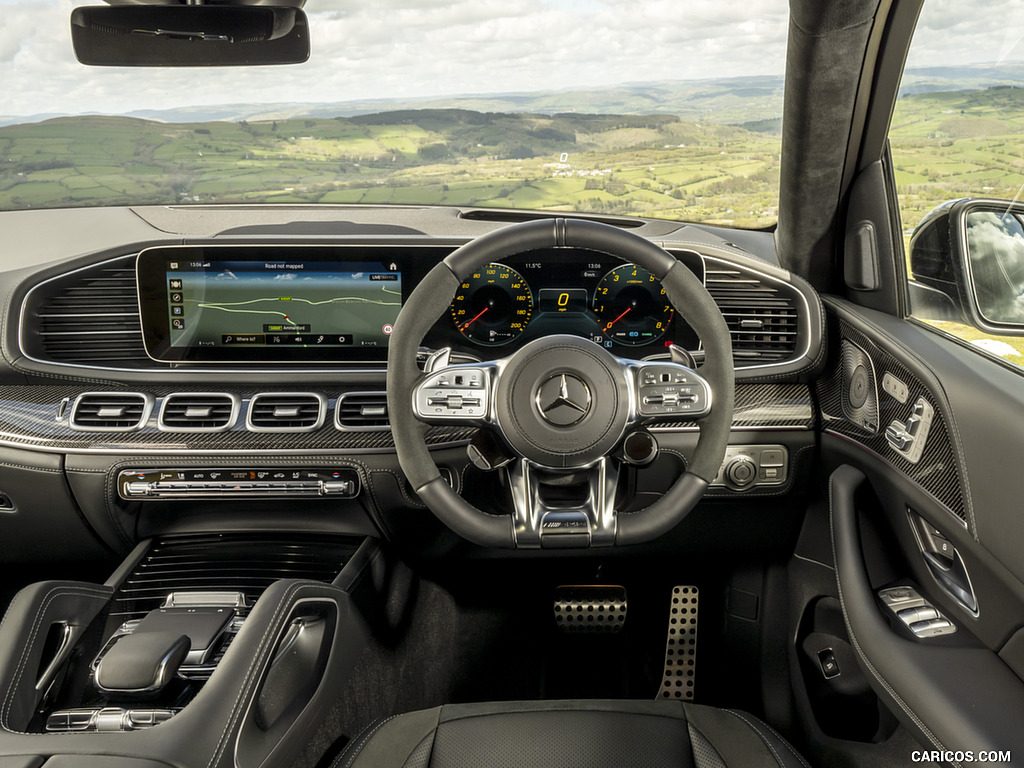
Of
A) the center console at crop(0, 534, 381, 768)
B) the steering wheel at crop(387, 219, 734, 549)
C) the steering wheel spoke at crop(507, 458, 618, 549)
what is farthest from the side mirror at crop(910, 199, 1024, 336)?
the center console at crop(0, 534, 381, 768)

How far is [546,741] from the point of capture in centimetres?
176

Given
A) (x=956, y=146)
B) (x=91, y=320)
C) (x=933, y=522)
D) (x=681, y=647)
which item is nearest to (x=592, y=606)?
(x=681, y=647)

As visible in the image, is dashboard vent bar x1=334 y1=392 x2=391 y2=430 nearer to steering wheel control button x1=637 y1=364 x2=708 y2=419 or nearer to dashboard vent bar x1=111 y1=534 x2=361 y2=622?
dashboard vent bar x1=111 y1=534 x2=361 y2=622

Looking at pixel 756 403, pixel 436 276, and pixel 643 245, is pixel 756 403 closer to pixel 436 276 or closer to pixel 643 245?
pixel 643 245

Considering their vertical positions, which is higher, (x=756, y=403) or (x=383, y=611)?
(x=756, y=403)

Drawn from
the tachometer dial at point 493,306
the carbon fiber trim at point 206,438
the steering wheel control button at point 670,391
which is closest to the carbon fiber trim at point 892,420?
the steering wheel control button at point 670,391

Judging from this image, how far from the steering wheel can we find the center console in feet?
1.89

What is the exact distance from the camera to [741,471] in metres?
2.42

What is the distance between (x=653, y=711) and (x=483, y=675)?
1.09 m

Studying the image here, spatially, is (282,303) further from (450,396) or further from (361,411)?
(450,396)

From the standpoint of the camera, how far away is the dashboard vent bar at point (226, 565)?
7.62 ft

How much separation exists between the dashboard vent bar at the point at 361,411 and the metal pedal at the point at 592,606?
0.94 metres

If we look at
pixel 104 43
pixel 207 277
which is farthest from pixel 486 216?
pixel 104 43

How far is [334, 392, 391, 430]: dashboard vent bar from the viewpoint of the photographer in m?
2.38
